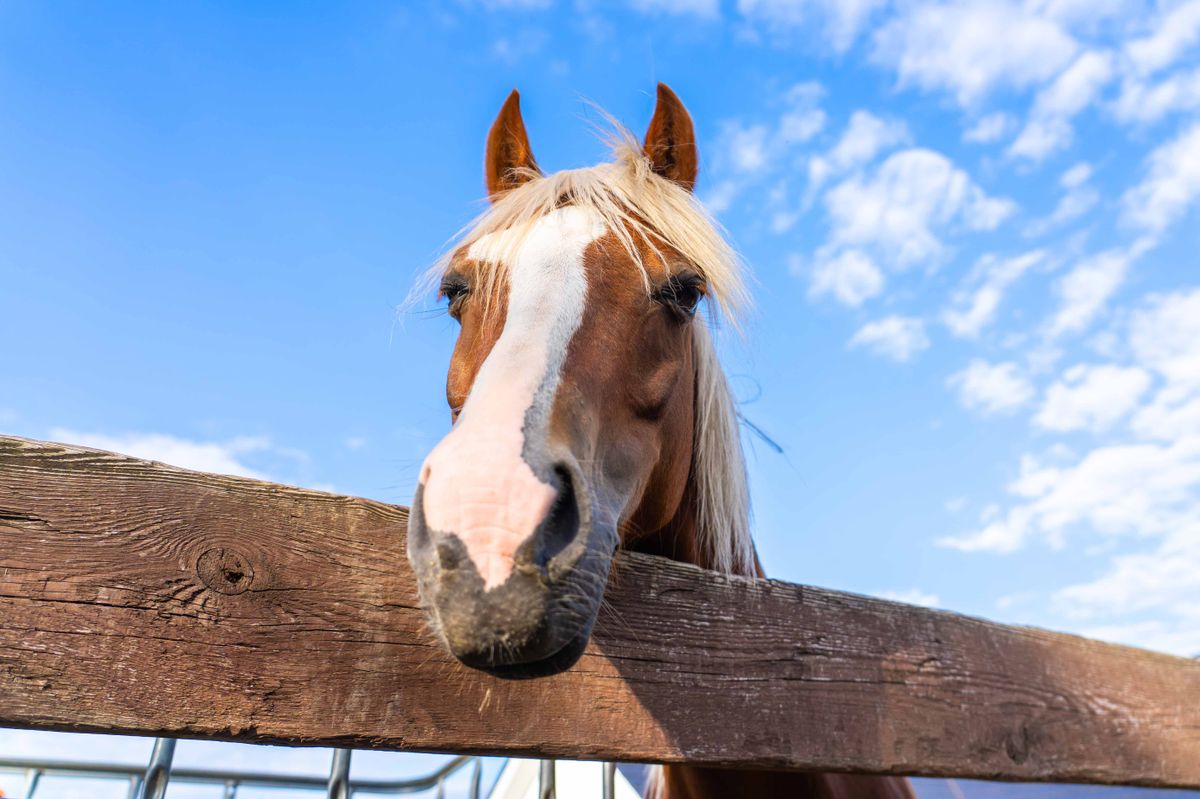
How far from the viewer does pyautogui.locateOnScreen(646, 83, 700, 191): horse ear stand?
2408 millimetres

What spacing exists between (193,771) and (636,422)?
3515 millimetres

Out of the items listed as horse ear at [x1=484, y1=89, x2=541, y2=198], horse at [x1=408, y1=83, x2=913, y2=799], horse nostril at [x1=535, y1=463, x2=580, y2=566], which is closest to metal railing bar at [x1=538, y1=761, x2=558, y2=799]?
horse at [x1=408, y1=83, x2=913, y2=799]

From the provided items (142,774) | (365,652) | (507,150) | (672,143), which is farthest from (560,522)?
(142,774)

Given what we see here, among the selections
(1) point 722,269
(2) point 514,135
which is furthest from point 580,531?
(2) point 514,135

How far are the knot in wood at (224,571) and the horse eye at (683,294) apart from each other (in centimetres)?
111

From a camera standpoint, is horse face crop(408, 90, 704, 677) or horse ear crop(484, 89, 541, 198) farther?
horse ear crop(484, 89, 541, 198)

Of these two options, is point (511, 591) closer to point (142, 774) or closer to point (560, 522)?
point (560, 522)

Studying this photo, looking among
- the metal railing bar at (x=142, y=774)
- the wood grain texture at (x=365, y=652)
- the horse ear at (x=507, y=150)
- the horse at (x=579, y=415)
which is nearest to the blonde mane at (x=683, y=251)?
the horse at (x=579, y=415)

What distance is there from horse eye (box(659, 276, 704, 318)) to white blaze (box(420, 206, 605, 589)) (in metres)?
0.25

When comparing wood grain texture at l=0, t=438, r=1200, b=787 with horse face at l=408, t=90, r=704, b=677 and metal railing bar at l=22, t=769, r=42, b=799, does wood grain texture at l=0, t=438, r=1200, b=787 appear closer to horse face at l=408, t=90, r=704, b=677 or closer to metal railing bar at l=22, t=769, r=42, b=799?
horse face at l=408, t=90, r=704, b=677

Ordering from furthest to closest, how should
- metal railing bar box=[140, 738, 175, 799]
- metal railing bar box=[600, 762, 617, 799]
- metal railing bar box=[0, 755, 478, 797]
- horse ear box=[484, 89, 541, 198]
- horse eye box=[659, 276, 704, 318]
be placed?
1. metal railing bar box=[0, 755, 478, 797]
2. horse ear box=[484, 89, 541, 198]
3. metal railing bar box=[600, 762, 617, 799]
4. horse eye box=[659, 276, 704, 318]
5. metal railing bar box=[140, 738, 175, 799]

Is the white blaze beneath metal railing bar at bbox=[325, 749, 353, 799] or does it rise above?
above

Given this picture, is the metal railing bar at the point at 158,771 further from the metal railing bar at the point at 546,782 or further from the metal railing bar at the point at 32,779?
the metal railing bar at the point at 32,779

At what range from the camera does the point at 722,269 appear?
202cm
